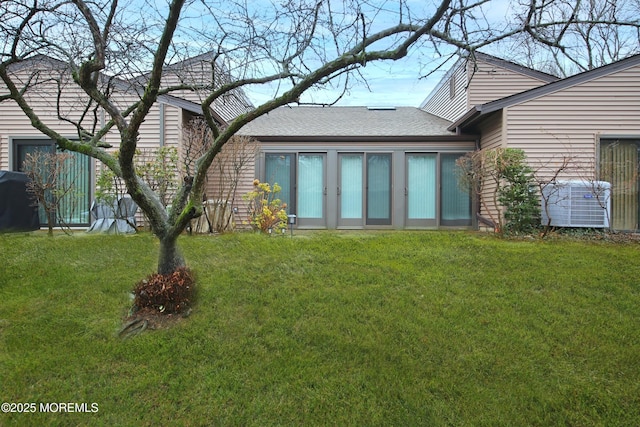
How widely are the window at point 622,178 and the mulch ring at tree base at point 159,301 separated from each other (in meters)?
8.30

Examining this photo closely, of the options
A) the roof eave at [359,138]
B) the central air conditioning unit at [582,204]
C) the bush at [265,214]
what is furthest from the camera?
the roof eave at [359,138]

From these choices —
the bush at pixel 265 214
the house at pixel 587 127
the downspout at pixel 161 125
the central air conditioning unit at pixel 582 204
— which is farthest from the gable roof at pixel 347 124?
the central air conditioning unit at pixel 582 204

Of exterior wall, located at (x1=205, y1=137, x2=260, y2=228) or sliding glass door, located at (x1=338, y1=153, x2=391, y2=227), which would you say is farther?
sliding glass door, located at (x1=338, y1=153, x2=391, y2=227)

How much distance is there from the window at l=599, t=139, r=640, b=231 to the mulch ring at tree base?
830 cm

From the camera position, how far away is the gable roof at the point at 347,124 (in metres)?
10.3

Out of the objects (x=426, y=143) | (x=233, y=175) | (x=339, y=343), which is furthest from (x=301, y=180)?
(x=339, y=343)

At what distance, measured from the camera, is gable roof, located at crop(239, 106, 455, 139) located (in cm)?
1026

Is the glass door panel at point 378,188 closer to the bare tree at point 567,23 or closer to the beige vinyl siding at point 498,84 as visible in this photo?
the beige vinyl siding at point 498,84

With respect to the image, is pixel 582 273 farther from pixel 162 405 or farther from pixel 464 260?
pixel 162 405

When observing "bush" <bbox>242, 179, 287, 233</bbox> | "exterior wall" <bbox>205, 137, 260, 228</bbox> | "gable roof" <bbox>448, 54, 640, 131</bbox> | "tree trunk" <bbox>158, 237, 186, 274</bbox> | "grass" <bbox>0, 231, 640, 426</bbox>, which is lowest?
"grass" <bbox>0, 231, 640, 426</bbox>

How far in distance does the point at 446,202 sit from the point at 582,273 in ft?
16.1

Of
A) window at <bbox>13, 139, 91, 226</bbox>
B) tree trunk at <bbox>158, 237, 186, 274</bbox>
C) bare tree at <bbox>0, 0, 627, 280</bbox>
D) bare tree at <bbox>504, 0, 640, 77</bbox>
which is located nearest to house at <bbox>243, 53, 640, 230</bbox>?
bare tree at <bbox>504, 0, 640, 77</bbox>

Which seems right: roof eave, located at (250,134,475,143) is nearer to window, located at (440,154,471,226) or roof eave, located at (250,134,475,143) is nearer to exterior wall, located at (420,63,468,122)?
window, located at (440,154,471,226)

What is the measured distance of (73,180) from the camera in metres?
9.25
